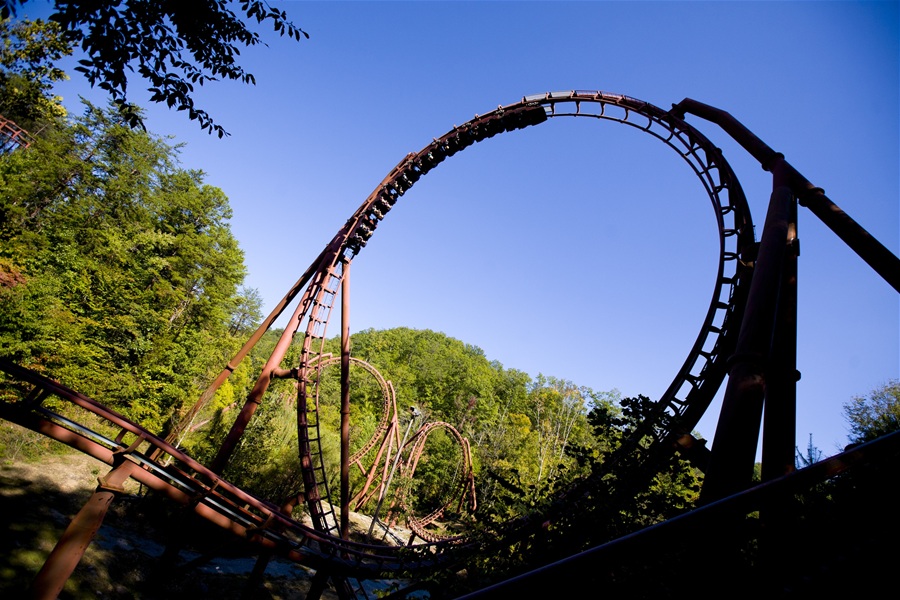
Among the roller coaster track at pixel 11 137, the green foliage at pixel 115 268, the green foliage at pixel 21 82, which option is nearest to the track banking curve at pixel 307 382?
the green foliage at pixel 115 268

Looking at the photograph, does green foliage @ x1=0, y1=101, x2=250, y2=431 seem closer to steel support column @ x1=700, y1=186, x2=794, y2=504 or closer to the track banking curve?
the track banking curve

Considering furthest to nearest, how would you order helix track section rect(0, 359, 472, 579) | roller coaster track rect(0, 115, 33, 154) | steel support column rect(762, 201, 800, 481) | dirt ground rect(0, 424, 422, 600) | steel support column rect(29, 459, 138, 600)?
1. roller coaster track rect(0, 115, 33, 154)
2. dirt ground rect(0, 424, 422, 600)
3. helix track section rect(0, 359, 472, 579)
4. steel support column rect(29, 459, 138, 600)
5. steel support column rect(762, 201, 800, 481)

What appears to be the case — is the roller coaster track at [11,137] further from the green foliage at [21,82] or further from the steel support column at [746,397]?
the steel support column at [746,397]

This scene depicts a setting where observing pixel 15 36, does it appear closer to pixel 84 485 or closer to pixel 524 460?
pixel 84 485

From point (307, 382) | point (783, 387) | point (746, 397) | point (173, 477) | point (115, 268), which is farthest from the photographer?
point (115, 268)

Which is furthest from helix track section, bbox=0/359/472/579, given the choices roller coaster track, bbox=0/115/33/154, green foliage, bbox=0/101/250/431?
roller coaster track, bbox=0/115/33/154

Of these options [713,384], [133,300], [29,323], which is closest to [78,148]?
[133,300]

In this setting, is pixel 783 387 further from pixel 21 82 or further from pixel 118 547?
pixel 21 82

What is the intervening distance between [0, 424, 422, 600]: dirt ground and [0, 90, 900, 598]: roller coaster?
835mm

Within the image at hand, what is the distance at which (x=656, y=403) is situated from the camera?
3.26m

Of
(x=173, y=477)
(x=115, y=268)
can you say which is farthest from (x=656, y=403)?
(x=115, y=268)

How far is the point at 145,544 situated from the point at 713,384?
1260cm

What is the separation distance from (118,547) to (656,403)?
1150cm

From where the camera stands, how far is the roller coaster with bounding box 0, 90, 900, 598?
160 centimetres
